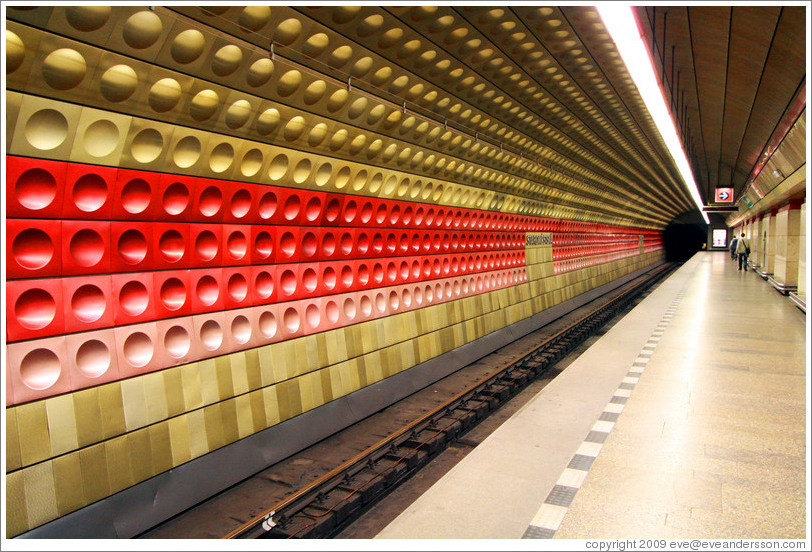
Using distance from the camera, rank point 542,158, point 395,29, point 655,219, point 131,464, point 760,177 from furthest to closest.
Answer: point 655,219 → point 760,177 → point 542,158 → point 395,29 → point 131,464

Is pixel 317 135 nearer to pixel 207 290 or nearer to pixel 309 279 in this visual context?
pixel 309 279

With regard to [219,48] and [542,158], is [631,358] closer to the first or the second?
[542,158]

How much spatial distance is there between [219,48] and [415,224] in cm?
450

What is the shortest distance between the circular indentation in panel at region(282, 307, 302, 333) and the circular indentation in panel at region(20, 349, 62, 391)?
232 centimetres

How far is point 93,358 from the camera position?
416 cm

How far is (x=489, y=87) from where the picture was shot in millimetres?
7777

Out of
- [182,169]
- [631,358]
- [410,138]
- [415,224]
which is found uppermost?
[410,138]

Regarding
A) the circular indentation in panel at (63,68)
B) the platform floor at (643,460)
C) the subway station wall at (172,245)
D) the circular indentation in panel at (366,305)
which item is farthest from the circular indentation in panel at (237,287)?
the platform floor at (643,460)

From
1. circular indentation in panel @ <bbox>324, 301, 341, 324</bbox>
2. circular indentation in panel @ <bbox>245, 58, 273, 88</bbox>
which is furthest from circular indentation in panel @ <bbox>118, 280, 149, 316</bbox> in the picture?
circular indentation in panel @ <bbox>324, 301, 341, 324</bbox>

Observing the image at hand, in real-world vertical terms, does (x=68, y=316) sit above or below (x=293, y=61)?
below

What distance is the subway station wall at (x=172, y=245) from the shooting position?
3691mm

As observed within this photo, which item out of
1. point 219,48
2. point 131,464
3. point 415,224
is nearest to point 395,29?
point 219,48

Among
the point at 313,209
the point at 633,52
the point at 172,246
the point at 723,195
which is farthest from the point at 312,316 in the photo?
the point at 723,195

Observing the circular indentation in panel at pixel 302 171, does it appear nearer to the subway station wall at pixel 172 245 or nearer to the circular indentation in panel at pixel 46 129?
the subway station wall at pixel 172 245
